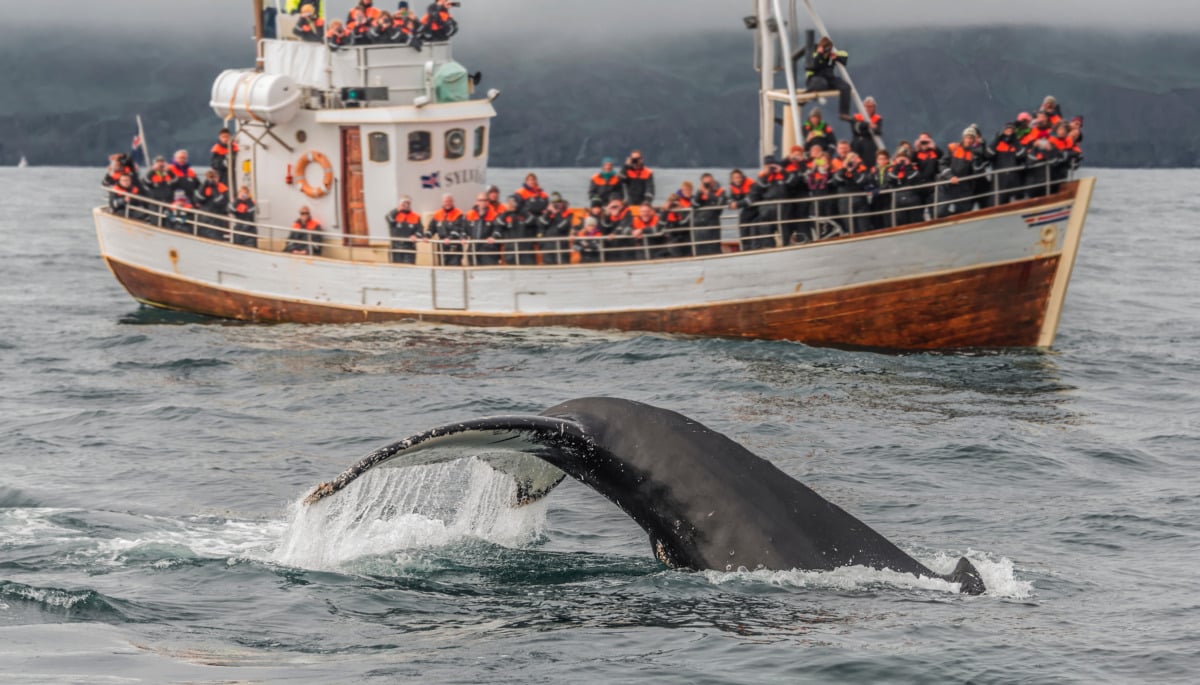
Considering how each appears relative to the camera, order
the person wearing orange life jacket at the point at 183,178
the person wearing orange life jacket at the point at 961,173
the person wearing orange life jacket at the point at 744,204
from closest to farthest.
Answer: the person wearing orange life jacket at the point at 961,173
the person wearing orange life jacket at the point at 744,204
the person wearing orange life jacket at the point at 183,178

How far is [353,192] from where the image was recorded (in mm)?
35375

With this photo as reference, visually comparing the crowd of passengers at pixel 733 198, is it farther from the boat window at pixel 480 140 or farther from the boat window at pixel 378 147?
the boat window at pixel 480 140

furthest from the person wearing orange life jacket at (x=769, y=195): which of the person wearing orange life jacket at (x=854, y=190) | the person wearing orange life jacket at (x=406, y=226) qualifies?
the person wearing orange life jacket at (x=406, y=226)

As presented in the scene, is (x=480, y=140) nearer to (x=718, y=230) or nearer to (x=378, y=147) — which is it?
(x=378, y=147)

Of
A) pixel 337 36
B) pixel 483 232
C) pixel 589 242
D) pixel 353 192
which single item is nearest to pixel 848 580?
pixel 589 242

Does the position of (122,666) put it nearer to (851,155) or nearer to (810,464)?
(810,464)

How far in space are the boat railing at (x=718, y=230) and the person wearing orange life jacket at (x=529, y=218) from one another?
0.05 m

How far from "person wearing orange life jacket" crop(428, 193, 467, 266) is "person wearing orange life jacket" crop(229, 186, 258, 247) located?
4.47 metres

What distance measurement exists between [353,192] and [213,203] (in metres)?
3.22

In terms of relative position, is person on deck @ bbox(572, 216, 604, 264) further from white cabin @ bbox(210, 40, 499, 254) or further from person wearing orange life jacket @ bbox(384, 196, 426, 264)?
white cabin @ bbox(210, 40, 499, 254)

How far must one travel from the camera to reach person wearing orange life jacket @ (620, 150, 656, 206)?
104ft

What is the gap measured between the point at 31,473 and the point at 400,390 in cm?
794

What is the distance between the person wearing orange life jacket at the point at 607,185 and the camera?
31906 millimetres

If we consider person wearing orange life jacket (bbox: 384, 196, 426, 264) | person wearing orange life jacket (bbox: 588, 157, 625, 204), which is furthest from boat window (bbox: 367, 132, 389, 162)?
person wearing orange life jacket (bbox: 588, 157, 625, 204)
